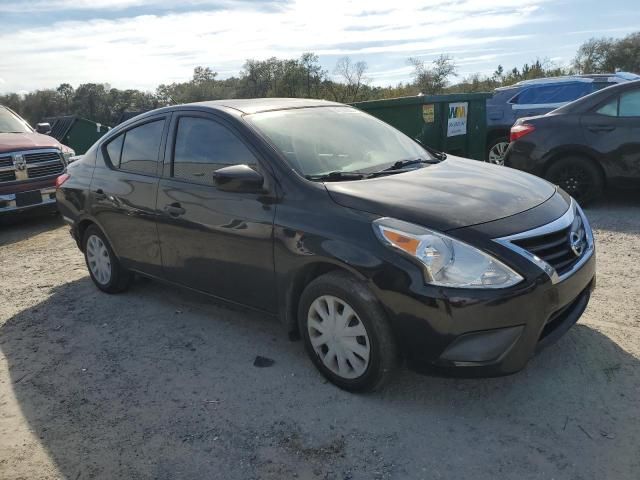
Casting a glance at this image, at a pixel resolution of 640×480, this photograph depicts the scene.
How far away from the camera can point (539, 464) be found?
A: 8.36ft

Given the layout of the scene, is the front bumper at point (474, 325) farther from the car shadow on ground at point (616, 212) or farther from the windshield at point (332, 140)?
the car shadow on ground at point (616, 212)

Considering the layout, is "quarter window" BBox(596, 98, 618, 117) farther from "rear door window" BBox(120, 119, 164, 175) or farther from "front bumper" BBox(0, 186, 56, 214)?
"front bumper" BBox(0, 186, 56, 214)

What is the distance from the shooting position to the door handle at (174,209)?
3.98 m

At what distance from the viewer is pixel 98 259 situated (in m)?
5.16

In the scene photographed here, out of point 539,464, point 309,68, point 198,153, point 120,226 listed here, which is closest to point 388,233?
point 539,464

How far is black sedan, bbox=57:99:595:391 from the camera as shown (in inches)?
108

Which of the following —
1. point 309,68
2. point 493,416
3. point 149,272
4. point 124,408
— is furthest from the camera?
point 309,68

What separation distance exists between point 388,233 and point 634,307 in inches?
91.5

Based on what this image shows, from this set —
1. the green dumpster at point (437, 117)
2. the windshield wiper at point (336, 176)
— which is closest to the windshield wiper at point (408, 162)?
the windshield wiper at point (336, 176)

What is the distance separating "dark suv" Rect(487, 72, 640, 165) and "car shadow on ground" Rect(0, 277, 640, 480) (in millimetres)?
6982

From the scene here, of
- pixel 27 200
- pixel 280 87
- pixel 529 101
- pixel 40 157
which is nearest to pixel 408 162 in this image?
pixel 27 200

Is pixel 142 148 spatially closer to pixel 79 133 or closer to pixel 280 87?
pixel 79 133

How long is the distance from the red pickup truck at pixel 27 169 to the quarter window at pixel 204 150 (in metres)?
5.19

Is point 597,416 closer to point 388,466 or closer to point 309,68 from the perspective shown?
point 388,466
